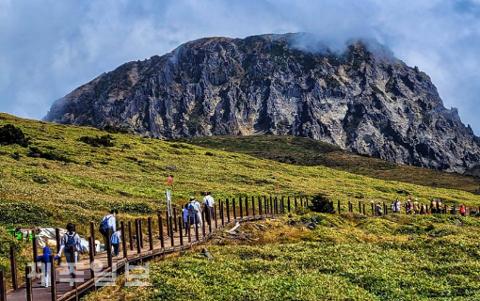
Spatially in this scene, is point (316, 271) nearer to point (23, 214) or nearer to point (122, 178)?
point (23, 214)

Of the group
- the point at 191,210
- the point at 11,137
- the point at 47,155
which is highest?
the point at 11,137

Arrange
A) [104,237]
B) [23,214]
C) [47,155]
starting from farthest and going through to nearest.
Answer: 1. [47,155]
2. [23,214]
3. [104,237]

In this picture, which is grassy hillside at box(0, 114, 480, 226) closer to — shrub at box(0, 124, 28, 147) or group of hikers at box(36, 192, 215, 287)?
shrub at box(0, 124, 28, 147)

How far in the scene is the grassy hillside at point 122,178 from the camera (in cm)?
4425

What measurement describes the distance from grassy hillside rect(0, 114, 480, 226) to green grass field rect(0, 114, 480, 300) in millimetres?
140

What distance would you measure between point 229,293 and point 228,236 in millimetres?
15144

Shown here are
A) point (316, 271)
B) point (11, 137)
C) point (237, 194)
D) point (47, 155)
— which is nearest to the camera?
point (316, 271)

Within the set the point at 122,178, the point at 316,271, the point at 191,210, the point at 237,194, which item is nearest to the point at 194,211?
the point at 191,210

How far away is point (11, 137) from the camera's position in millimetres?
77688

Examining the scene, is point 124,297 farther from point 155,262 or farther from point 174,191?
point 174,191

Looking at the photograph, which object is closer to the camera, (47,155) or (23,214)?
(23,214)

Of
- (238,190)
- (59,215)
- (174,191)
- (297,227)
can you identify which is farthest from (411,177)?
(59,215)

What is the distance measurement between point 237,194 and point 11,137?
101 feet

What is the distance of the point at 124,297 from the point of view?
21.5m
